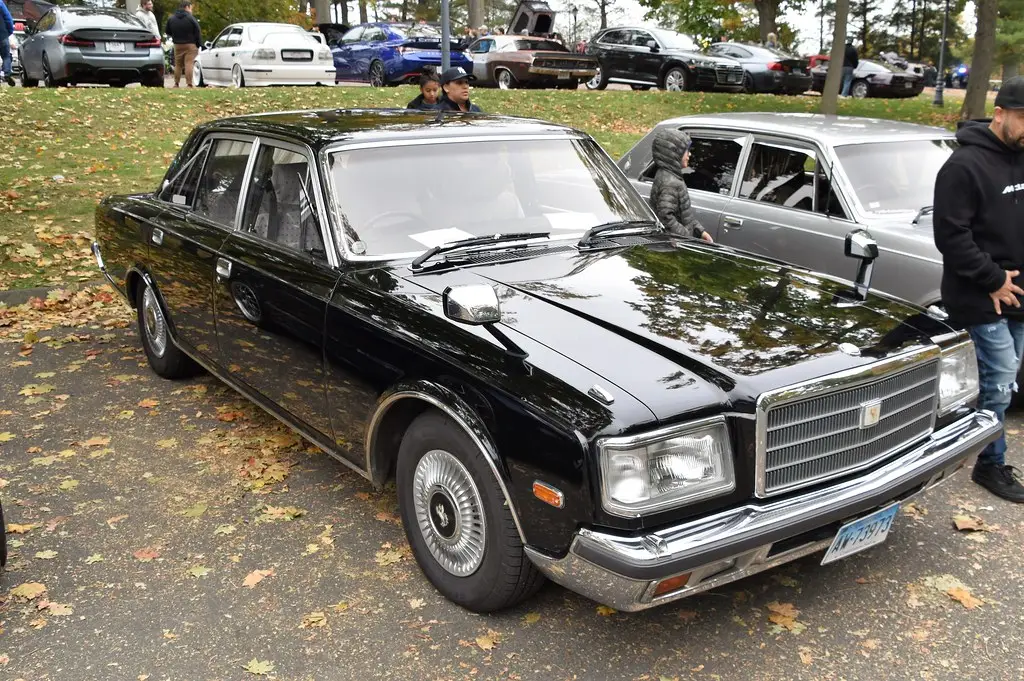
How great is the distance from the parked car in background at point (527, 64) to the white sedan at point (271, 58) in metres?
4.45

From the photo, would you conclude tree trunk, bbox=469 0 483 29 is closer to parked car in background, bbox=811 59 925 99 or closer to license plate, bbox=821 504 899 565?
parked car in background, bbox=811 59 925 99

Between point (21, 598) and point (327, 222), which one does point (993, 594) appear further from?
point (21, 598)

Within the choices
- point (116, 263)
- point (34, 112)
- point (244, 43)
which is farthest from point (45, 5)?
point (116, 263)

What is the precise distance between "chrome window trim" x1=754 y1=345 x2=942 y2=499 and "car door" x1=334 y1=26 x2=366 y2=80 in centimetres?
2016

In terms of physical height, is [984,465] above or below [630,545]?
below

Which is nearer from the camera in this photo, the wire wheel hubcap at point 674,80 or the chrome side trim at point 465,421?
the chrome side trim at point 465,421

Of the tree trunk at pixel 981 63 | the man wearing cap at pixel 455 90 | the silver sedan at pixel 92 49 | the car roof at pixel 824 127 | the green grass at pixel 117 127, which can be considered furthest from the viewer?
the tree trunk at pixel 981 63

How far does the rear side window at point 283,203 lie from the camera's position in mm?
4273

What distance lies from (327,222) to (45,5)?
35.9 meters

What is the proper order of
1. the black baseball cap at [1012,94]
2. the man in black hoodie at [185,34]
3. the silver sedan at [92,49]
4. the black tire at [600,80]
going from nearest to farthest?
the black baseball cap at [1012,94], the silver sedan at [92,49], the man in black hoodie at [185,34], the black tire at [600,80]

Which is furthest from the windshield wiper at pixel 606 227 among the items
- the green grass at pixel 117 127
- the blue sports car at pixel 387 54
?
the blue sports car at pixel 387 54

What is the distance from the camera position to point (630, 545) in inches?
112

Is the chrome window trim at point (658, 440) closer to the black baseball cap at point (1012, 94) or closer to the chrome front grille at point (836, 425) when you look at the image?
the chrome front grille at point (836, 425)

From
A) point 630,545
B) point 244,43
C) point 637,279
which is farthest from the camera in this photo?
point 244,43
